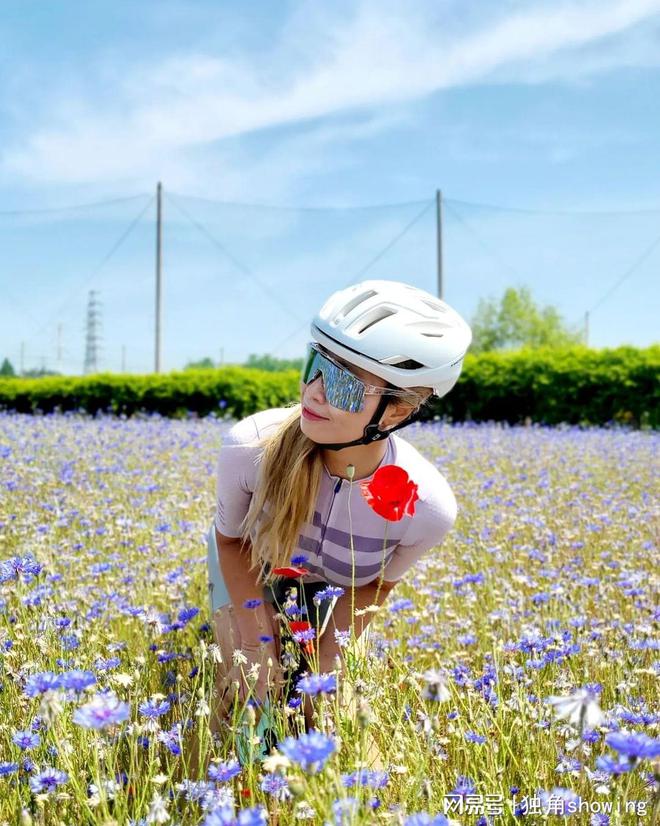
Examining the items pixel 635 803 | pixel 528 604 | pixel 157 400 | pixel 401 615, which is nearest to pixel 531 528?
Answer: pixel 528 604

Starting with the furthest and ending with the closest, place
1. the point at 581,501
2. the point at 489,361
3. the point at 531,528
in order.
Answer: the point at 489,361, the point at 581,501, the point at 531,528

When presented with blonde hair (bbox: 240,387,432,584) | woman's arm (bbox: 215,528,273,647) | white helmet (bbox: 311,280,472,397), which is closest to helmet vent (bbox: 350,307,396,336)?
white helmet (bbox: 311,280,472,397)

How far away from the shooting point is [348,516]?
2.59 m

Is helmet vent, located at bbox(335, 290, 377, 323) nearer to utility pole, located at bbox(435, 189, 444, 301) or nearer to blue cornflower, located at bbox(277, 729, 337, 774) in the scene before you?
blue cornflower, located at bbox(277, 729, 337, 774)

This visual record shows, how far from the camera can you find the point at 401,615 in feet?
11.4

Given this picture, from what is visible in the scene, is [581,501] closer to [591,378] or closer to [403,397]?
[403,397]

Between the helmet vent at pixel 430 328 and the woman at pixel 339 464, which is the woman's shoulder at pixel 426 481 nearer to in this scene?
the woman at pixel 339 464

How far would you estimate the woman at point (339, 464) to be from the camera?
7.41 feet

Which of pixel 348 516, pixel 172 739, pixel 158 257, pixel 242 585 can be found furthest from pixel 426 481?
pixel 158 257

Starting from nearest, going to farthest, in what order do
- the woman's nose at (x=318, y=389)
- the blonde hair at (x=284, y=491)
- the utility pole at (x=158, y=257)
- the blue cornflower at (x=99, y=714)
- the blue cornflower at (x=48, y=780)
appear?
the blue cornflower at (x=99, y=714) < the blue cornflower at (x=48, y=780) < the woman's nose at (x=318, y=389) < the blonde hair at (x=284, y=491) < the utility pole at (x=158, y=257)

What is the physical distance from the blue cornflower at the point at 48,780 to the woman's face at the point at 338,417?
108 centimetres

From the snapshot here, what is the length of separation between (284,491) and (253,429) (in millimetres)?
292

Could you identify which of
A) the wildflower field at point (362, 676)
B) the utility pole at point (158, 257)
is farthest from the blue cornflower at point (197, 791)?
the utility pole at point (158, 257)

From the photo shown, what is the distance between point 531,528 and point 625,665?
7.98ft
